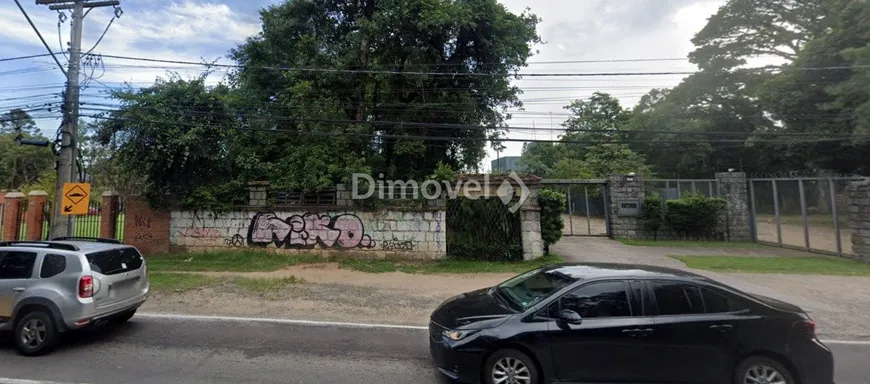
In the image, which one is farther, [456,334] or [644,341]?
[456,334]

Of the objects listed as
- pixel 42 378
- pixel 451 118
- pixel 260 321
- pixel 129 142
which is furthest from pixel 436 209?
pixel 129 142

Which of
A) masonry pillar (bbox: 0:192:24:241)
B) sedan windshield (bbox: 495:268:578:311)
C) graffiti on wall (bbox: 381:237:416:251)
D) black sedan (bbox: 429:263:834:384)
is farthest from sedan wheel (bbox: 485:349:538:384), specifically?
masonry pillar (bbox: 0:192:24:241)

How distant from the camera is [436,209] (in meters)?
12.7

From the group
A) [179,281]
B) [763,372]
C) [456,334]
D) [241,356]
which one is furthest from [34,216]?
[763,372]

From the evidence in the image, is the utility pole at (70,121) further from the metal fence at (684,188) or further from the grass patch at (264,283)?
the metal fence at (684,188)

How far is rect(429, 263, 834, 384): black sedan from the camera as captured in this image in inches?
149

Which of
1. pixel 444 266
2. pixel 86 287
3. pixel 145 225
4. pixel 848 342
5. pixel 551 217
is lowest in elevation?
pixel 848 342

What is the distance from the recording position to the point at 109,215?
13.5 metres

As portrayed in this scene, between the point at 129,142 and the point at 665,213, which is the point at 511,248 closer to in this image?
the point at 665,213

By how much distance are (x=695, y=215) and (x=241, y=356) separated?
18564mm

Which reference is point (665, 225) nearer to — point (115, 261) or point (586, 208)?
point (586, 208)

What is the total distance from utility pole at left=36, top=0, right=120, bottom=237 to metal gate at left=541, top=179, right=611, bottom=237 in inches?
682

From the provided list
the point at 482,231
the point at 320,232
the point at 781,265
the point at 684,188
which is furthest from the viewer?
the point at 684,188

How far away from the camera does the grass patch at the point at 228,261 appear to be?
11469 mm
